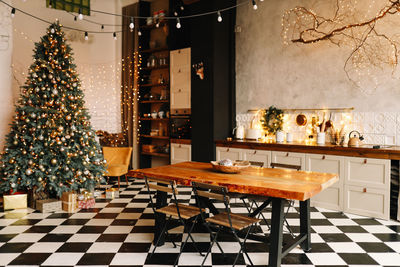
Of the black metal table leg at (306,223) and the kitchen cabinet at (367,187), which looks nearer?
the black metal table leg at (306,223)

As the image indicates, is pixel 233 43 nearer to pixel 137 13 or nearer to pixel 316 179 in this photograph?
pixel 137 13

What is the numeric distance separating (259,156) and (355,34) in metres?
2.63

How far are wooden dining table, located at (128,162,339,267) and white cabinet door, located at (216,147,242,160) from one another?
7.07 feet

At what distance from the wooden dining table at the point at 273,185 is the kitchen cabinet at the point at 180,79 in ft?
11.0

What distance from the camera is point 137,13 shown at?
8.73m

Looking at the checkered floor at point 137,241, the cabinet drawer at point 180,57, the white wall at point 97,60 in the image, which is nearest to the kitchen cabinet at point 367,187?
the checkered floor at point 137,241

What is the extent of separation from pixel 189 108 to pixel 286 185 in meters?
4.48

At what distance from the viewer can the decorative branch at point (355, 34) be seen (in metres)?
5.15

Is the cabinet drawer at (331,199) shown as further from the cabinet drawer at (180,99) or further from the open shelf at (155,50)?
the open shelf at (155,50)

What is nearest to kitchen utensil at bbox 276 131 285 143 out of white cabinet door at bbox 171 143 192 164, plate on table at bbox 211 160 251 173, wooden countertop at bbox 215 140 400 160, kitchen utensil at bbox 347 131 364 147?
wooden countertop at bbox 215 140 400 160

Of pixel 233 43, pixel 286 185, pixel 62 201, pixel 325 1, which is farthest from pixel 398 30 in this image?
pixel 62 201

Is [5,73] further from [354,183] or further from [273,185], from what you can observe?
[354,183]

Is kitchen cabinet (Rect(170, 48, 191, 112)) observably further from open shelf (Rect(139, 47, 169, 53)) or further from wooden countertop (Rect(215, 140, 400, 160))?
wooden countertop (Rect(215, 140, 400, 160))

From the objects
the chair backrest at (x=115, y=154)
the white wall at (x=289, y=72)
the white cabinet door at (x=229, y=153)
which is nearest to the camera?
the white wall at (x=289, y=72)
